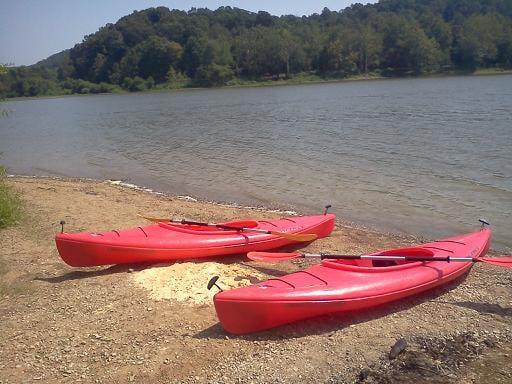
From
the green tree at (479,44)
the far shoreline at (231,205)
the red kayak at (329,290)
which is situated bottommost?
the far shoreline at (231,205)

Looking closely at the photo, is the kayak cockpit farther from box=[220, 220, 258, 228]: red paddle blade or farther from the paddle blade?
box=[220, 220, 258, 228]: red paddle blade

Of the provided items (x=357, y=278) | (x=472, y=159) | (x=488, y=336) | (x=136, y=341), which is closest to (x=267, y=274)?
(x=357, y=278)

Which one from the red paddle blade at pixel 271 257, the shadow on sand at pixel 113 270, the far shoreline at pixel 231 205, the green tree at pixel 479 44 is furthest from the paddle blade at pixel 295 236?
the green tree at pixel 479 44

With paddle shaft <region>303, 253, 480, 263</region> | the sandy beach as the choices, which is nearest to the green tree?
the sandy beach

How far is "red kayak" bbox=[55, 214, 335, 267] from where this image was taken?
6355 mm

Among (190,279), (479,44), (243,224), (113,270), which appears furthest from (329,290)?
(479,44)

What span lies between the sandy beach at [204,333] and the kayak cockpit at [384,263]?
0.42 metres

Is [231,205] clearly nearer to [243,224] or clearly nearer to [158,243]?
[243,224]

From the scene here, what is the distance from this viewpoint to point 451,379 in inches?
162

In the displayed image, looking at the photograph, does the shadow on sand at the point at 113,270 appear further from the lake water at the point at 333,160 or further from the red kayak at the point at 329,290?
the lake water at the point at 333,160

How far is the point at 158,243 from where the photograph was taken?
6.57 m

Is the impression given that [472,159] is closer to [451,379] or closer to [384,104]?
[451,379]

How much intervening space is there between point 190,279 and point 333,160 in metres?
9.88

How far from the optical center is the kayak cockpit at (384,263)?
17.9 ft
